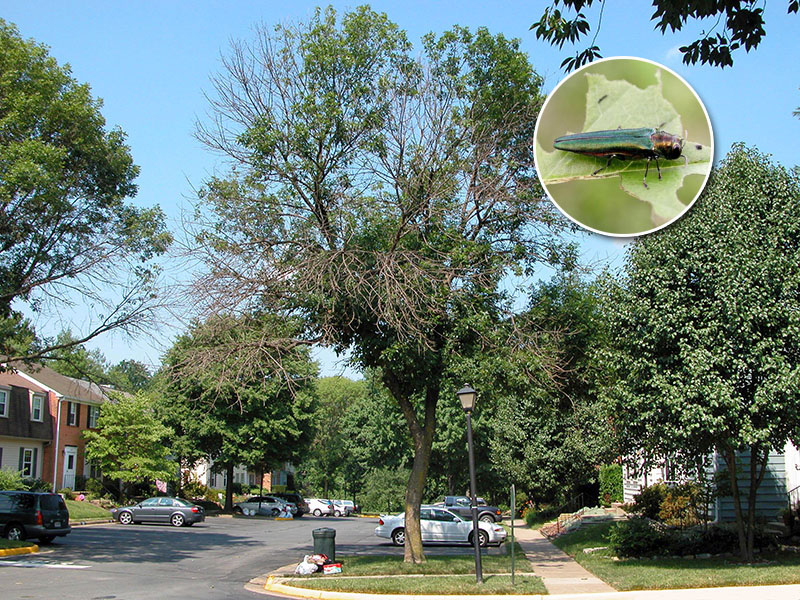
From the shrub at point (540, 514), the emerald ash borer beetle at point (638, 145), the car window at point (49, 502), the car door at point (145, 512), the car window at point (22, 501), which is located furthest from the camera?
the shrub at point (540, 514)

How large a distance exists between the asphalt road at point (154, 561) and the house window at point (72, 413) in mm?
15042

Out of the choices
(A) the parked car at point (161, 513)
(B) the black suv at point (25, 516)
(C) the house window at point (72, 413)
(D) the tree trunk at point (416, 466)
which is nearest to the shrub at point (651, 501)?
(D) the tree trunk at point (416, 466)

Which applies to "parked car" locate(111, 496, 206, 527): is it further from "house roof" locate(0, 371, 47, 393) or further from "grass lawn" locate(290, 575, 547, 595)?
"grass lawn" locate(290, 575, 547, 595)

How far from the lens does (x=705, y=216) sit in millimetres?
14938

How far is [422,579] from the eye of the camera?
15.5 m

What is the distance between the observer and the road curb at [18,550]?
20.0 meters

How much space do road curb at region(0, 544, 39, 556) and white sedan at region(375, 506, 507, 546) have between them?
10.5 meters

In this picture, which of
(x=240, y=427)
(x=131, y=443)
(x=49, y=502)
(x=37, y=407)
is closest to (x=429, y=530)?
(x=49, y=502)

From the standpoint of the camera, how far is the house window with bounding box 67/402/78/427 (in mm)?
45844

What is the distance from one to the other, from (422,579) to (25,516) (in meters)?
13.4

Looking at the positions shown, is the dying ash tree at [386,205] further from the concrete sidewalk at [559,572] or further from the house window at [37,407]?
the house window at [37,407]

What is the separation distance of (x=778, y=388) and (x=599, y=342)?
15.7 feet

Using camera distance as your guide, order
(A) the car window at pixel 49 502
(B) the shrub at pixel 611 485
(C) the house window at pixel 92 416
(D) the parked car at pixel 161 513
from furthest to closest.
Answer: (C) the house window at pixel 92 416, (D) the parked car at pixel 161 513, (B) the shrub at pixel 611 485, (A) the car window at pixel 49 502

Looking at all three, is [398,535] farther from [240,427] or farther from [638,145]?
[638,145]
